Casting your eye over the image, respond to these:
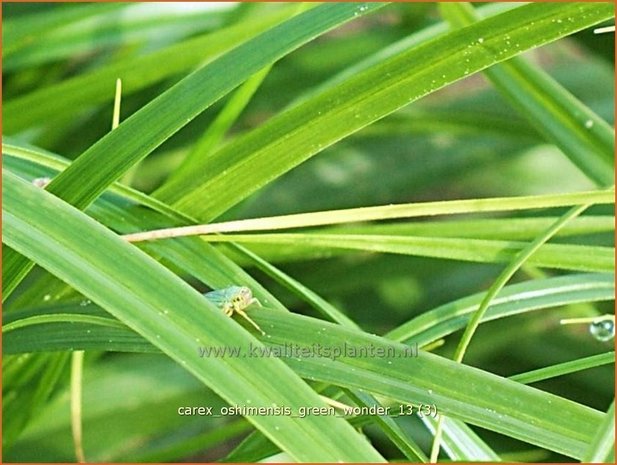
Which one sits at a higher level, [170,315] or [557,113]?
[557,113]

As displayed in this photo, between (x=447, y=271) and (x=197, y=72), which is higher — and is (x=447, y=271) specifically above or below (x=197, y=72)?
above

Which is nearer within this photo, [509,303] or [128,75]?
[509,303]

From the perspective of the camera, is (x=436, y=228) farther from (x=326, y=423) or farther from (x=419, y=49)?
(x=326, y=423)

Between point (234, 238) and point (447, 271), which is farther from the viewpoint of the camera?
point (447, 271)

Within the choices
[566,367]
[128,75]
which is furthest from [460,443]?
[128,75]

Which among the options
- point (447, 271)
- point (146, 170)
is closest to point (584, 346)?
point (447, 271)

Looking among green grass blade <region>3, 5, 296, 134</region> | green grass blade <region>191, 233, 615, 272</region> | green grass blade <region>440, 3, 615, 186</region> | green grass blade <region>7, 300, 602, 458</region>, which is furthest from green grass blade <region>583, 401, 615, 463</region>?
green grass blade <region>3, 5, 296, 134</region>

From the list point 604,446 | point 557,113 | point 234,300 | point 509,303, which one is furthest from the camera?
point 557,113

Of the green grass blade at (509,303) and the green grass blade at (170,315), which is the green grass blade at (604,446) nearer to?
the green grass blade at (170,315)

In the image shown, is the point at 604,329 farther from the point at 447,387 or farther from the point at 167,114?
the point at 167,114
